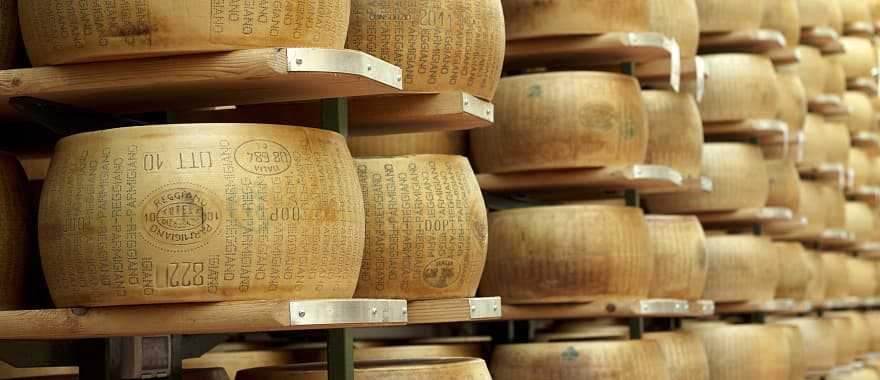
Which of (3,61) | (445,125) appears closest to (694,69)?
(445,125)

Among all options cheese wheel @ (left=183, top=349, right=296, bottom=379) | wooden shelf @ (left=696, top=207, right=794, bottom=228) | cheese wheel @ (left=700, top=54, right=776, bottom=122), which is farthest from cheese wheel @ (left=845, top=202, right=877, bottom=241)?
cheese wheel @ (left=183, top=349, right=296, bottom=379)

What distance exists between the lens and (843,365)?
24.5 feet

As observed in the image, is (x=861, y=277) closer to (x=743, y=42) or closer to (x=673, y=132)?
(x=743, y=42)

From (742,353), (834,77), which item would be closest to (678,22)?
(742,353)

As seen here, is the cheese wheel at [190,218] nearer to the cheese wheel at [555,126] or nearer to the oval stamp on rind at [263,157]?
the oval stamp on rind at [263,157]

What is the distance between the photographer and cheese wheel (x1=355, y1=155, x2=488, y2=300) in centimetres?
288

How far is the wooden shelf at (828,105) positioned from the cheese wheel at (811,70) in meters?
0.03

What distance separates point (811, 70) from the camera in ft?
23.2

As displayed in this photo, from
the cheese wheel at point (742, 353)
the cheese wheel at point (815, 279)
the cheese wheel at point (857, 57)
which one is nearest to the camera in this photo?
the cheese wheel at point (742, 353)

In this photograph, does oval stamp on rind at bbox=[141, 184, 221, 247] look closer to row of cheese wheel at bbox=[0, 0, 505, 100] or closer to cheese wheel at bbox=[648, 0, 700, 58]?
row of cheese wheel at bbox=[0, 0, 505, 100]

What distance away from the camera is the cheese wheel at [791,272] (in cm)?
612

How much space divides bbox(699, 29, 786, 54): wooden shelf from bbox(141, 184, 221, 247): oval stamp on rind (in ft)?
12.1

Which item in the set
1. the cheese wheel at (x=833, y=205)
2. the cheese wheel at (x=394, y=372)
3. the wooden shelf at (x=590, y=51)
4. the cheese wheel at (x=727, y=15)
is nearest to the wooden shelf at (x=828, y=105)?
the cheese wheel at (x=833, y=205)

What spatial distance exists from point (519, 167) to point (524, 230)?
0.19 metres
